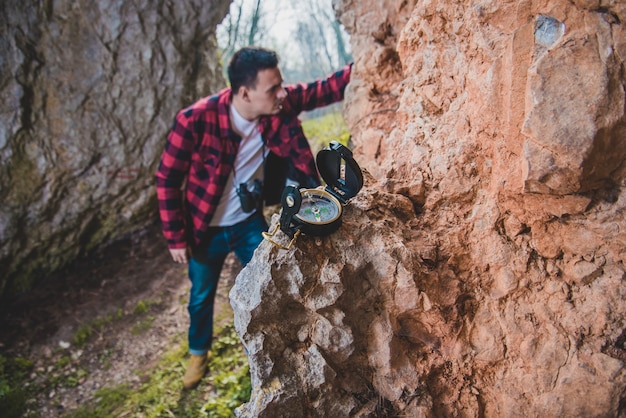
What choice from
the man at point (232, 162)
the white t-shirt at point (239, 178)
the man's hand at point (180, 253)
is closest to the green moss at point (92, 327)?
the man at point (232, 162)

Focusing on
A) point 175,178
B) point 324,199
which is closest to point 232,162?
point 175,178

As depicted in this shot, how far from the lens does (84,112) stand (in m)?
5.17

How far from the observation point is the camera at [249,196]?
3281mm

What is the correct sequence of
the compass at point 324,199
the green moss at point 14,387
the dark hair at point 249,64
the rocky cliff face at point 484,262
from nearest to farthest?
the rocky cliff face at point 484,262 → the compass at point 324,199 → the dark hair at point 249,64 → the green moss at point 14,387

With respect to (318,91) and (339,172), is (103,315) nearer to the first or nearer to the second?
(318,91)

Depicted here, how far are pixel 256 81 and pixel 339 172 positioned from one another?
4.68ft

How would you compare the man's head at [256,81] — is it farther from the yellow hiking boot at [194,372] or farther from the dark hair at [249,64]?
the yellow hiking boot at [194,372]

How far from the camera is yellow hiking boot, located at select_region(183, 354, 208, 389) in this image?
380cm

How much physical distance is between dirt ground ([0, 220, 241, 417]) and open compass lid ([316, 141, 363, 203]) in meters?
3.30

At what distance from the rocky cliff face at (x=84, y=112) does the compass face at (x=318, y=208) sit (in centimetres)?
457

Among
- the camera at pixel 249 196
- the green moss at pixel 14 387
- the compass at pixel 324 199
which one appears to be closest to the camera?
the compass at pixel 324 199

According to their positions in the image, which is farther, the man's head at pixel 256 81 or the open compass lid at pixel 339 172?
the man's head at pixel 256 81

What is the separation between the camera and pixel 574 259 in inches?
66.1

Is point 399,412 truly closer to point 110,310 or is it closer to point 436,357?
point 436,357
